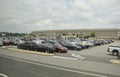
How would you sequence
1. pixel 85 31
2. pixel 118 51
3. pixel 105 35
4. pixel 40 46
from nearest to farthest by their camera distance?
pixel 118 51 → pixel 40 46 → pixel 105 35 → pixel 85 31

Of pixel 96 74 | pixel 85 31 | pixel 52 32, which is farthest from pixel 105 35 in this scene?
pixel 96 74

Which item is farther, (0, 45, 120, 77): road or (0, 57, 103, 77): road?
(0, 45, 120, 77): road

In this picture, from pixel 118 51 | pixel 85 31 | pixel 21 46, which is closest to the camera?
pixel 118 51

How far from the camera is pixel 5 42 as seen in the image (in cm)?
3712

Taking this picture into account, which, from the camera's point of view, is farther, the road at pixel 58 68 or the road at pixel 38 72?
the road at pixel 58 68

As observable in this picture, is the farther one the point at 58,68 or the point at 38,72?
the point at 58,68

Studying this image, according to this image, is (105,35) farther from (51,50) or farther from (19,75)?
(19,75)

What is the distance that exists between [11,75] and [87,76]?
4494 mm

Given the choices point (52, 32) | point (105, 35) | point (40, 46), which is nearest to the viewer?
point (40, 46)

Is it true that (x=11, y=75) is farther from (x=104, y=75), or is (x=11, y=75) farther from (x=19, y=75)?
(x=104, y=75)

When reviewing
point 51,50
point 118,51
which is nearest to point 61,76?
point 51,50

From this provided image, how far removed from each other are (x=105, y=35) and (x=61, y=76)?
463 ft

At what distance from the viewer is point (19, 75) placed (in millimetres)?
8805

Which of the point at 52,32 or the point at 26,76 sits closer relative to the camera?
the point at 26,76
